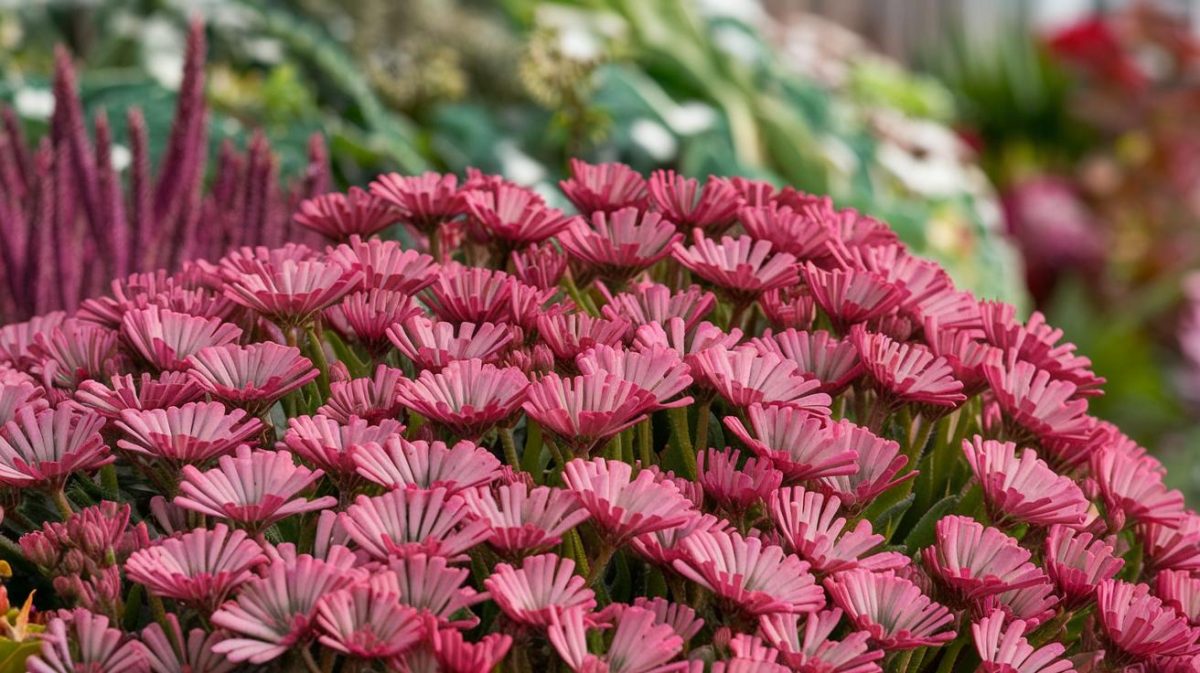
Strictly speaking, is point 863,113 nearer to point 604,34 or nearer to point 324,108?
point 604,34

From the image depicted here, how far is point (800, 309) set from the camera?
0.80 m

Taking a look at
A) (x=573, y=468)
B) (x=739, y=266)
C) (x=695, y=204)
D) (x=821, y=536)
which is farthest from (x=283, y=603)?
(x=695, y=204)

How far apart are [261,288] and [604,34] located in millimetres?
1781

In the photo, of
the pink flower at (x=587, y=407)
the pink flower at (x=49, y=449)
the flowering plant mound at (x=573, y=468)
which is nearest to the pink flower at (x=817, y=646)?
the flowering plant mound at (x=573, y=468)

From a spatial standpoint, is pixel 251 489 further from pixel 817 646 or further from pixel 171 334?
pixel 817 646

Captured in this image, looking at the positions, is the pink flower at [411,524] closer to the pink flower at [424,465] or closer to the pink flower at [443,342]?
the pink flower at [424,465]

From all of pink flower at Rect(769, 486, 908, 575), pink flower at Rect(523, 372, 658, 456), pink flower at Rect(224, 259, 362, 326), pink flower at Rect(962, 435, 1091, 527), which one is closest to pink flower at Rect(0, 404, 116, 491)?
pink flower at Rect(224, 259, 362, 326)

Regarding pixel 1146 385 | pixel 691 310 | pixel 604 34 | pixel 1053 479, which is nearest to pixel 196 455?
Answer: pixel 691 310

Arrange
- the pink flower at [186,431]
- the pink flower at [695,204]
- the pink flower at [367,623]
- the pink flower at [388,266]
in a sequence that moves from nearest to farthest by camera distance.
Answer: the pink flower at [367,623] → the pink flower at [186,431] → the pink flower at [388,266] → the pink flower at [695,204]

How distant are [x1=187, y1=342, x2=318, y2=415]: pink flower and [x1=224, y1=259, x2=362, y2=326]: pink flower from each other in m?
0.04

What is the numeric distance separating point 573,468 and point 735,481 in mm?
92

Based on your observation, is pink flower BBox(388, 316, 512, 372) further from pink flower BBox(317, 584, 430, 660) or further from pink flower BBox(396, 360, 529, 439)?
pink flower BBox(317, 584, 430, 660)

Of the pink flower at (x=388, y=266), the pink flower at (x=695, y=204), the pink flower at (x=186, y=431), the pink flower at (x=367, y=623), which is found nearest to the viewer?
the pink flower at (x=367, y=623)

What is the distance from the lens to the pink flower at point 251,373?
661 mm
